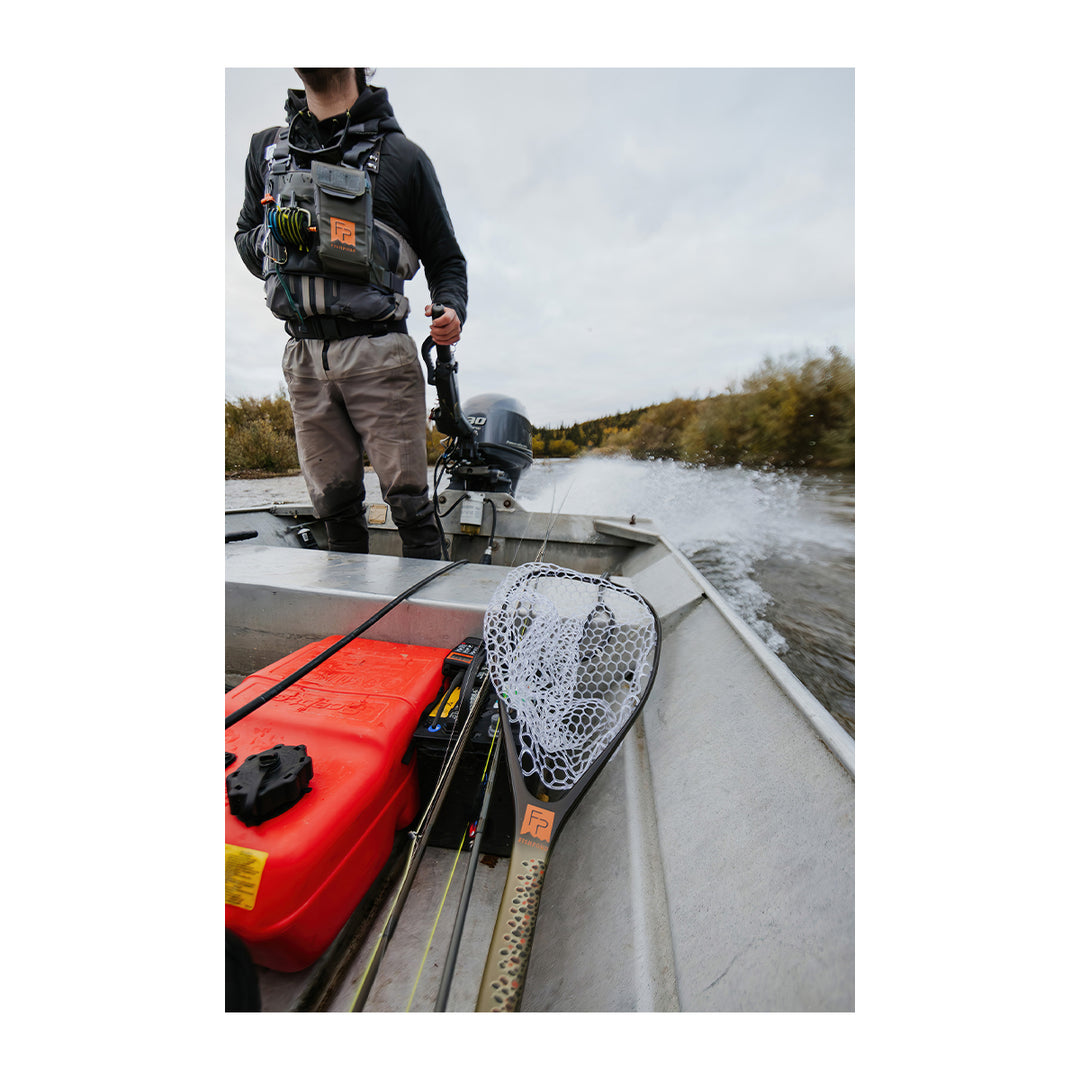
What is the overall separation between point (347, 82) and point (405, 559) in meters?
1.30

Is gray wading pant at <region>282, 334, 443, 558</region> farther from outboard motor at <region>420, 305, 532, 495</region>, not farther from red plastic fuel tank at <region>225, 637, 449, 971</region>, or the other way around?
red plastic fuel tank at <region>225, 637, 449, 971</region>

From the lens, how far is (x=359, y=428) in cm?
139

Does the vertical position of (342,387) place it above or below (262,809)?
above

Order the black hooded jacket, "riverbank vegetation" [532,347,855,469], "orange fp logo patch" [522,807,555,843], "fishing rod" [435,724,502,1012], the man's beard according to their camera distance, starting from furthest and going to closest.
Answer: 1. the black hooded jacket
2. the man's beard
3. "riverbank vegetation" [532,347,855,469]
4. "orange fp logo patch" [522,807,555,843]
5. "fishing rod" [435,724,502,1012]

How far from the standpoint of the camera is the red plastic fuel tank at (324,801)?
48 centimetres

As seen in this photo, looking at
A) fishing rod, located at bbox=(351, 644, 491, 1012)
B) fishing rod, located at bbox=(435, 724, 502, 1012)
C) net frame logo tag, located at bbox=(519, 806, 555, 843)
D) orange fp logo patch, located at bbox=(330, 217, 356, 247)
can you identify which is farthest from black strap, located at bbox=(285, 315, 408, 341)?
net frame logo tag, located at bbox=(519, 806, 555, 843)

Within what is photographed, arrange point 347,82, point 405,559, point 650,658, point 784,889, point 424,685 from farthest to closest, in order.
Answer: point 405,559
point 347,82
point 650,658
point 424,685
point 784,889

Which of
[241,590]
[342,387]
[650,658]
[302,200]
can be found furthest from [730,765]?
[302,200]

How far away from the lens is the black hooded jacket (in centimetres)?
121

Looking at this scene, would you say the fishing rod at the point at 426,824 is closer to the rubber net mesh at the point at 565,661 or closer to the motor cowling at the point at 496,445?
the rubber net mesh at the point at 565,661

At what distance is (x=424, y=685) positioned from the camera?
0.76 metres

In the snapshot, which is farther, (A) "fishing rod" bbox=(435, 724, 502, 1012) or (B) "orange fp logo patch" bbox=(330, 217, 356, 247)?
(B) "orange fp logo patch" bbox=(330, 217, 356, 247)

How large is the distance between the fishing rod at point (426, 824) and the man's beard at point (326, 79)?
1.48 metres
